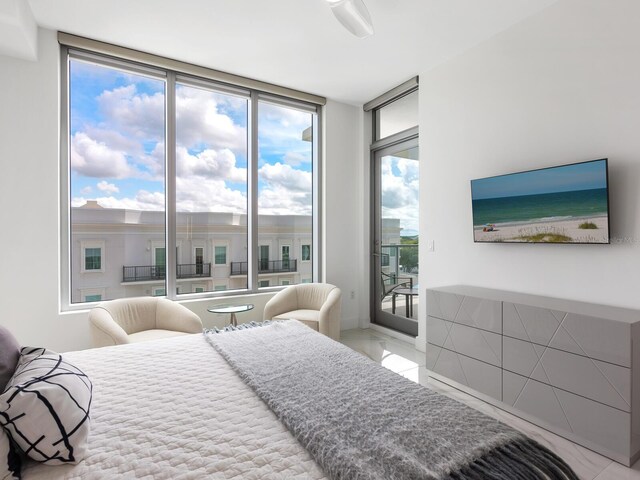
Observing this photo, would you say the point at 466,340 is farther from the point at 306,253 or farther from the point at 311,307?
the point at 306,253

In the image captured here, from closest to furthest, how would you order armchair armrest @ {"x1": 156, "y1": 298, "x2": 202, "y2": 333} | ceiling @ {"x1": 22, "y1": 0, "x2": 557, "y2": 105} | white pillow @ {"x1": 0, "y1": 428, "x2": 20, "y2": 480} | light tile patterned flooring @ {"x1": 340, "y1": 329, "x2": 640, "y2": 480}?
white pillow @ {"x1": 0, "y1": 428, "x2": 20, "y2": 480} → light tile patterned flooring @ {"x1": 340, "y1": 329, "x2": 640, "y2": 480} → ceiling @ {"x1": 22, "y1": 0, "x2": 557, "y2": 105} → armchair armrest @ {"x1": 156, "y1": 298, "x2": 202, "y2": 333}

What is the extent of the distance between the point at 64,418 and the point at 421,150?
3.57 meters

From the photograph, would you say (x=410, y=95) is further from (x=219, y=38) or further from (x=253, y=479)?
(x=253, y=479)

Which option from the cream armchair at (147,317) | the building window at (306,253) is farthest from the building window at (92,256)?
the building window at (306,253)

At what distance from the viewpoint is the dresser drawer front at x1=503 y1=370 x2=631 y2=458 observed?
5.89 feet

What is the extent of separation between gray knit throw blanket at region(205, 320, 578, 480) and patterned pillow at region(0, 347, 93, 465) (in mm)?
631

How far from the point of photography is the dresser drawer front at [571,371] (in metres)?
1.79

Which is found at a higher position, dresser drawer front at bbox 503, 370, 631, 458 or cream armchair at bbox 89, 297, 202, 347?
cream armchair at bbox 89, 297, 202, 347

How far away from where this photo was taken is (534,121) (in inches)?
104

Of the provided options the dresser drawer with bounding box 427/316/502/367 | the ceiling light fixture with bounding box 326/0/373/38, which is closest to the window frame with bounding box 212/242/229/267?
the dresser drawer with bounding box 427/316/502/367

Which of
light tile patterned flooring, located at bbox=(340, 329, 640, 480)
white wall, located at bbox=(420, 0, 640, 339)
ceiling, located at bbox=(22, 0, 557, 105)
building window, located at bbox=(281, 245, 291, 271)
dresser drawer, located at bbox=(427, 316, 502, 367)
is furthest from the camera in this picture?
building window, located at bbox=(281, 245, 291, 271)

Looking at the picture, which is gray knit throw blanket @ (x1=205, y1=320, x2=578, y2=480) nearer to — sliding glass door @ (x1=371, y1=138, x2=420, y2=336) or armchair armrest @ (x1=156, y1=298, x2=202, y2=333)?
armchair armrest @ (x1=156, y1=298, x2=202, y2=333)

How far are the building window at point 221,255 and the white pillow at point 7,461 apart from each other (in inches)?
118

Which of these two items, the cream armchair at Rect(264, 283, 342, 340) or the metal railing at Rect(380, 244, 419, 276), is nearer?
the cream armchair at Rect(264, 283, 342, 340)
